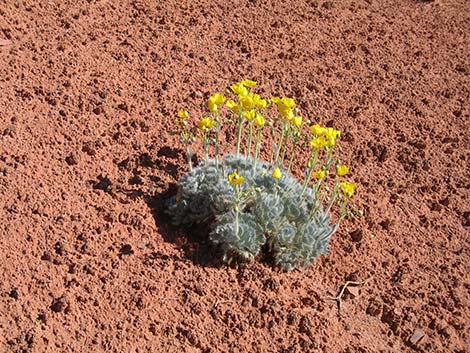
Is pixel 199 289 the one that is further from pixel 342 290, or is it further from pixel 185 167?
pixel 185 167

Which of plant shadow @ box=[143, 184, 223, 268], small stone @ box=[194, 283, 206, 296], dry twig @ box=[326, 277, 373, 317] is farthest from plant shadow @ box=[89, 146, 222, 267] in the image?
dry twig @ box=[326, 277, 373, 317]

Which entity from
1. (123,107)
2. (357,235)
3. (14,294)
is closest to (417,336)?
(357,235)

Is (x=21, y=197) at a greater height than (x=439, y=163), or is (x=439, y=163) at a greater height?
(x=439, y=163)

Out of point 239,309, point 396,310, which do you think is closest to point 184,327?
point 239,309

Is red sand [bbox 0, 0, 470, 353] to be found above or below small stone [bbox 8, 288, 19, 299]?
above

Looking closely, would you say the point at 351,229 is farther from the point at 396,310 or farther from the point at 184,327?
the point at 184,327

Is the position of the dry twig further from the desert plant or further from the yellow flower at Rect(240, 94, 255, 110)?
the yellow flower at Rect(240, 94, 255, 110)
